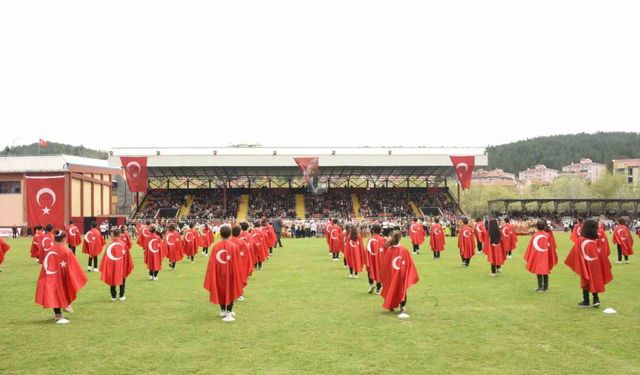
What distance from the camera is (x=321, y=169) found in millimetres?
61875

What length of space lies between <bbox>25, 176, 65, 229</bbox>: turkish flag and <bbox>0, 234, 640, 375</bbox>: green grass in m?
41.3

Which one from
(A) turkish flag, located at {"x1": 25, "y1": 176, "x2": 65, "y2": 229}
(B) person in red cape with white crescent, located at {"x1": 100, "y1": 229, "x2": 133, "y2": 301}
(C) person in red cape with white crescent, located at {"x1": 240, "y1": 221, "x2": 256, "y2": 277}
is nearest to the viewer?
(B) person in red cape with white crescent, located at {"x1": 100, "y1": 229, "x2": 133, "y2": 301}

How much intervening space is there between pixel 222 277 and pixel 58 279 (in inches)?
124

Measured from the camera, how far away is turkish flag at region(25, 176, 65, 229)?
57.5 metres

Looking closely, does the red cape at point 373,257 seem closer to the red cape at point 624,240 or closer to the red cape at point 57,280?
the red cape at point 57,280

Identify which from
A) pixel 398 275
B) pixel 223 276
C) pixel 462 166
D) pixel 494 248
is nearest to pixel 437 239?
pixel 494 248

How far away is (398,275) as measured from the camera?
12.6 metres

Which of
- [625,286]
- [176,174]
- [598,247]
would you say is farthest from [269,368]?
[176,174]

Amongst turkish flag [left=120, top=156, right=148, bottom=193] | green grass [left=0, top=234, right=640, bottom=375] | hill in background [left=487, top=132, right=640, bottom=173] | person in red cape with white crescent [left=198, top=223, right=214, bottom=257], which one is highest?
hill in background [left=487, top=132, right=640, bottom=173]

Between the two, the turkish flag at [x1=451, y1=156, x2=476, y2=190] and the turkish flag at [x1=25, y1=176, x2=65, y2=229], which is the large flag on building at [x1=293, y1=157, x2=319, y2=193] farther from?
the turkish flag at [x1=25, y1=176, x2=65, y2=229]

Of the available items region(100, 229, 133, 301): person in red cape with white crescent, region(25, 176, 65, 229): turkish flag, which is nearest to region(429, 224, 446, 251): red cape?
region(100, 229, 133, 301): person in red cape with white crescent

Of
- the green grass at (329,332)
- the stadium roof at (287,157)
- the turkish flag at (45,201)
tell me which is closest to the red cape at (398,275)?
the green grass at (329,332)

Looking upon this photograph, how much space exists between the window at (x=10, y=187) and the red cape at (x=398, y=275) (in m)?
54.1

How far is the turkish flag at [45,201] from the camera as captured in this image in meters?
57.5
